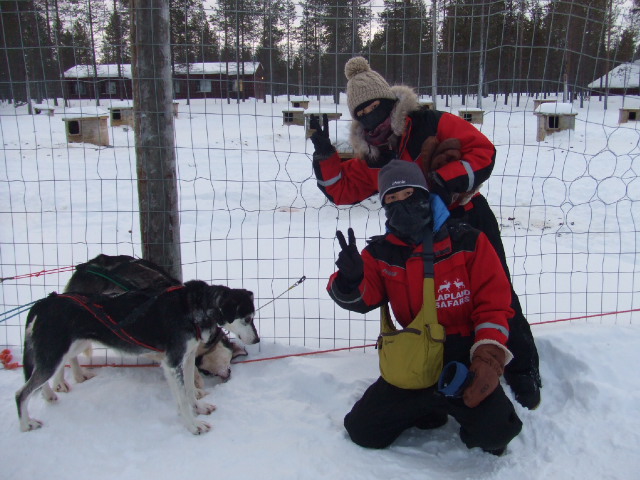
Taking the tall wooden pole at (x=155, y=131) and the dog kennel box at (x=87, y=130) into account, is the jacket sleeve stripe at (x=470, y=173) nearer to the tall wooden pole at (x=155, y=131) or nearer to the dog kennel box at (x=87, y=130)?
the tall wooden pole at (x=155, y=131)

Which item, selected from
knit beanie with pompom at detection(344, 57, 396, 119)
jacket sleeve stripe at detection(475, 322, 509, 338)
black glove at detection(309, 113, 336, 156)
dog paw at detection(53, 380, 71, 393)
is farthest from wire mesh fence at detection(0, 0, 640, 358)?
jacket sleeve stripe at detection(475, 322, 509, 338)

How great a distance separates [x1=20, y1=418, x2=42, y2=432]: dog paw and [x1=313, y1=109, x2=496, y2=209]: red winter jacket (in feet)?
7.10

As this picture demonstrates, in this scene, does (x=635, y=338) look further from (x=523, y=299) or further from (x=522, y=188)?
(x=522, y=188)

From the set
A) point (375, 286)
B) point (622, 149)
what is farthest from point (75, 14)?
point (622, 149)

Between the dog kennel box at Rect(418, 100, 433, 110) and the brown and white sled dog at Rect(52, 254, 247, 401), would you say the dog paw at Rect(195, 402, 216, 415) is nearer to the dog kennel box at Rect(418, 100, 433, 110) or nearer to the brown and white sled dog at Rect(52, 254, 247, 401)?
the brown and white sled dog at Rect(52, 254, 247, 401)

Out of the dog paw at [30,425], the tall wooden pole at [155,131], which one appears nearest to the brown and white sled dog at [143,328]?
the dog paw at [30,425]

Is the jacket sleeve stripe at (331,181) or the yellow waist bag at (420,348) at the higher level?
the jacket sleeve stripe at (331,181)

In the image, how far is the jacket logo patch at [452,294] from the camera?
2.61 m

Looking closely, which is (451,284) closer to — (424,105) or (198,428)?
(424,105)

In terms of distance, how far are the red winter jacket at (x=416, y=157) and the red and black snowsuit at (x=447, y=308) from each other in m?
0.27

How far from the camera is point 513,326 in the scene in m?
2.97

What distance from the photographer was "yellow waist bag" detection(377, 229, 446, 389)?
2529 mm

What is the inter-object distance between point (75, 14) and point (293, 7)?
1.59 meters

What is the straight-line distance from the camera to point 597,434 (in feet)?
8.64
